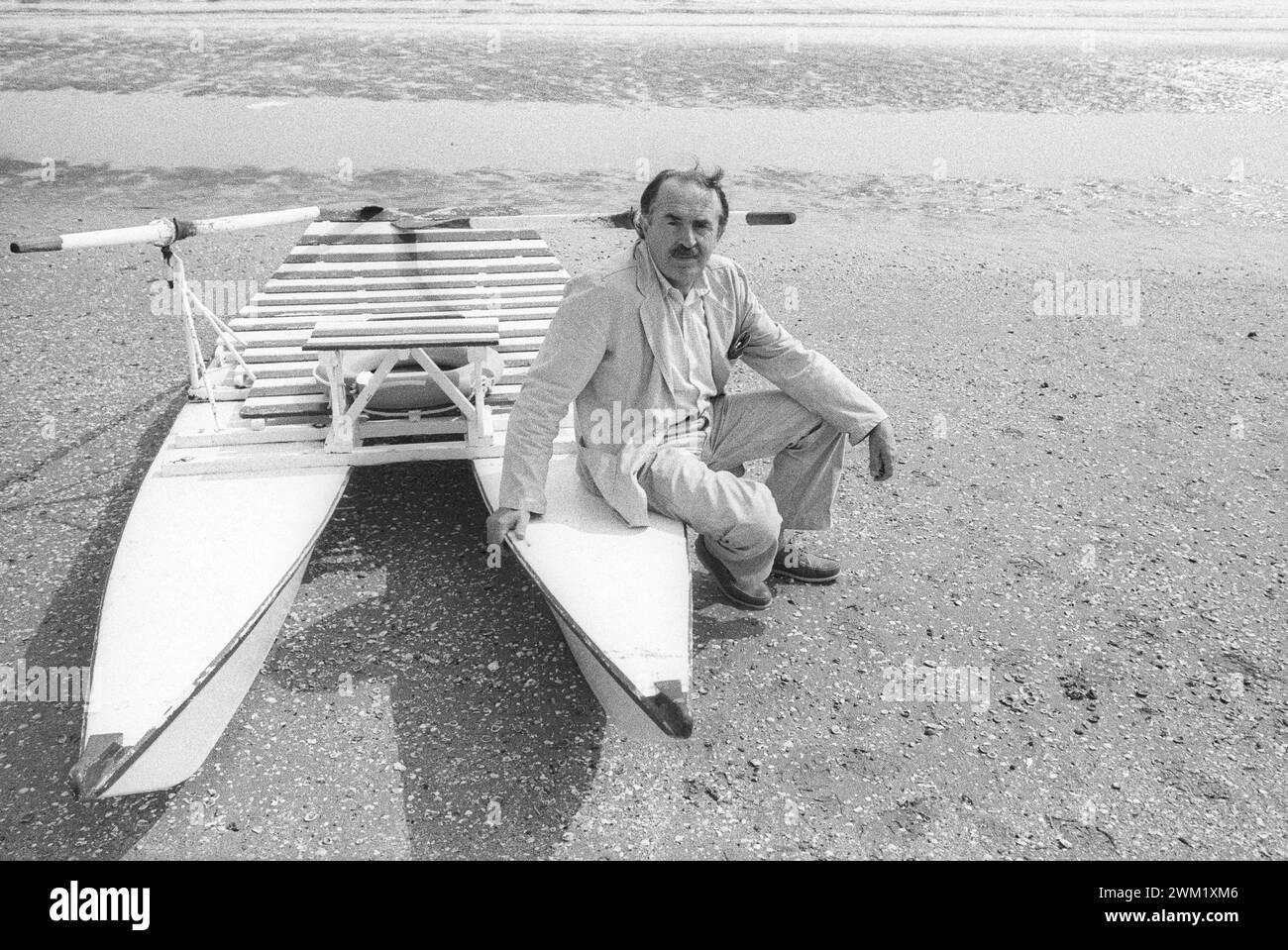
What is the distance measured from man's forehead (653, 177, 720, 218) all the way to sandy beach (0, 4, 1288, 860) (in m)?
1.54

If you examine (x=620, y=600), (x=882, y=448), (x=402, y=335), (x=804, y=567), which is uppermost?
(x=402, y=335)

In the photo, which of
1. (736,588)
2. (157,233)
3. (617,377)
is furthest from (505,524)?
(157,233)

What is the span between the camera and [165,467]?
14.2 feet

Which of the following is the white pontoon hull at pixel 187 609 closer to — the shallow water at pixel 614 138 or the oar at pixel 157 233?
the oar at pixel 157 233

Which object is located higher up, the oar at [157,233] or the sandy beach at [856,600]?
the oar at [157,233]

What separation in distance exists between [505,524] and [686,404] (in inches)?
30.4

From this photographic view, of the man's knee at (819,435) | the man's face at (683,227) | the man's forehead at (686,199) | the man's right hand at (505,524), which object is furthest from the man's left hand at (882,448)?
the man's right hand at (505,524)

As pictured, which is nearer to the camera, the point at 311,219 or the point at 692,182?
the point at 692,182

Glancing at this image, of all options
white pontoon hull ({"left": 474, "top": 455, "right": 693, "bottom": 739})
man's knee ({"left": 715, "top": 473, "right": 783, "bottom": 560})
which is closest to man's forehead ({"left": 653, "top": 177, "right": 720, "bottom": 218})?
man's knee ({"left": 715, "top": 473, "right": 783, "bottom": 560})

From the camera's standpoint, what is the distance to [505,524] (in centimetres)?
364

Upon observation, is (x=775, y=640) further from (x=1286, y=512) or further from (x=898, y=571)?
(x=1286, y=512)

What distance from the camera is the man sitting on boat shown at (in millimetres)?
3658

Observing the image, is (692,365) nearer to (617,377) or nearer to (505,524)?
(617,377)

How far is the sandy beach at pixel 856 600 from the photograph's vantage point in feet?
10.9
